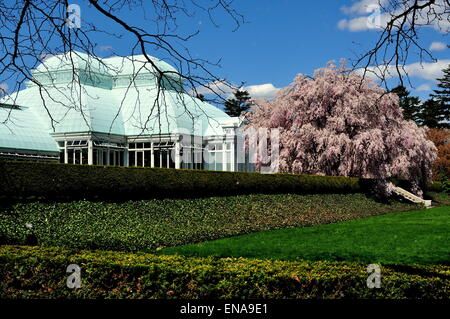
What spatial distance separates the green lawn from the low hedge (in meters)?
4.32

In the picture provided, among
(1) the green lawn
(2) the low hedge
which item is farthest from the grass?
(1) the green lawn

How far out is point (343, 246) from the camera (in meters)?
11.1

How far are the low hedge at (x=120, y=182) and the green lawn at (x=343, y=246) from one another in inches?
170

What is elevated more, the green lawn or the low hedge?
the low hedge

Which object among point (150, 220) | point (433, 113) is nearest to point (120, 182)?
point (150, 220)

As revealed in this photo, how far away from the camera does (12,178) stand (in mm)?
13172

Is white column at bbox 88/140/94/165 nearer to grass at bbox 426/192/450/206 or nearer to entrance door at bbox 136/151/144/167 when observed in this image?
entrance door at bbox 136/151/144/167

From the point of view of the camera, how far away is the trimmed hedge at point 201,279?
189 inches

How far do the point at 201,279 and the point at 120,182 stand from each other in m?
11.2

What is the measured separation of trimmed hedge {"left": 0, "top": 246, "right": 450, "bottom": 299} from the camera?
4800 millimetres

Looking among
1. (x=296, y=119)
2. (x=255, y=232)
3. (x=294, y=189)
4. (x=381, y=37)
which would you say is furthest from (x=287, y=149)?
(x=381, y=37)

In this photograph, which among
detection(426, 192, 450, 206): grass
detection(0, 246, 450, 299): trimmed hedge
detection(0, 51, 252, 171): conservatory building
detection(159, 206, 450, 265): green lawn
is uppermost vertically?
detection(0, 51, 252, 171): conservatory building

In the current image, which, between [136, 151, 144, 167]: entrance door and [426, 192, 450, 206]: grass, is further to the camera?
[426, 192, 450, 206]: grass

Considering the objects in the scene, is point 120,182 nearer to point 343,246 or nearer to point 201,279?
point 343,246
